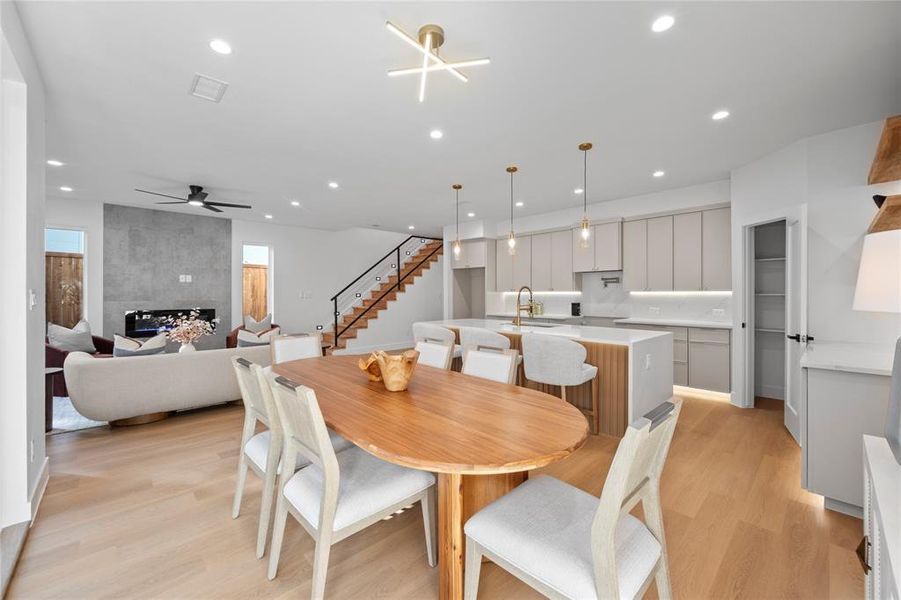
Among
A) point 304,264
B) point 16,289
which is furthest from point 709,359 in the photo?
point 304,264

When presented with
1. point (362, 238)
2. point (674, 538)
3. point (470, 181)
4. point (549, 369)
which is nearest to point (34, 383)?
point (549, 369)

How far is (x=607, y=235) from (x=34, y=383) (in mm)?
6167

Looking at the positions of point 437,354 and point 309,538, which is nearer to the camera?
point 309,538

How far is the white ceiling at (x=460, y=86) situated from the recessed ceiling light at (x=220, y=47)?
0.05 m

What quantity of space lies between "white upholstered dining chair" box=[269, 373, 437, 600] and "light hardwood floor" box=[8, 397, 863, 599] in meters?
0.27

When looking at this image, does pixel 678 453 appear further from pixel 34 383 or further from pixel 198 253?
pixel 198 253

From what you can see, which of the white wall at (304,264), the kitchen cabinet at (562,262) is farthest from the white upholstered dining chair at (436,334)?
the white wall at (304,264)

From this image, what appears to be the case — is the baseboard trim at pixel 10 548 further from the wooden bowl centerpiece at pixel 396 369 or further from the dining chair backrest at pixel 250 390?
the wooden bowl centerpiece at pixel 396 369

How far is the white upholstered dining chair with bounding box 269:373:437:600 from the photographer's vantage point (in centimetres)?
138

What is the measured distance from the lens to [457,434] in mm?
1385

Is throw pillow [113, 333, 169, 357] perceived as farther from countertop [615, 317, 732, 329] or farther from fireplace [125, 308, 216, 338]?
countertop [615, 317, 732, 329]

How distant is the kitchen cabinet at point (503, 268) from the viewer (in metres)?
7.07

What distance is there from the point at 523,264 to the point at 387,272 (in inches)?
156

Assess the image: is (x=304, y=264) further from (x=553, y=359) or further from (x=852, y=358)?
(x=852, y=358)
